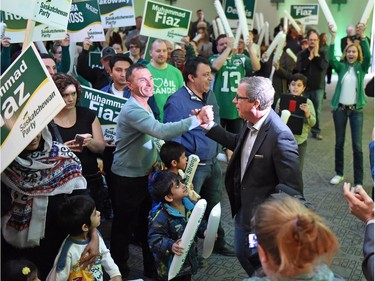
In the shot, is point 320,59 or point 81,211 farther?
point 320,59

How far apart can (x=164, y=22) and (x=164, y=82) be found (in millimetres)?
998

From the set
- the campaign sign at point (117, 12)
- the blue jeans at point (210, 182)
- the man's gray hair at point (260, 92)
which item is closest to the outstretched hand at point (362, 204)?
the man's gray hair at point (260, 92)

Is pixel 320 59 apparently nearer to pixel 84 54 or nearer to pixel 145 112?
pixel 84 54

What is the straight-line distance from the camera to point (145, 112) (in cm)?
319

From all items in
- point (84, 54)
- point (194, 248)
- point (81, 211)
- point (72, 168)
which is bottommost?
point (194, 248)

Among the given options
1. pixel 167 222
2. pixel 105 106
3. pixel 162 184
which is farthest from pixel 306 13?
pixel 167 222

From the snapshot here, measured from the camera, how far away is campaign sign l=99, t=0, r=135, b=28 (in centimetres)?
576

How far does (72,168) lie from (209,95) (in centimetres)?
154

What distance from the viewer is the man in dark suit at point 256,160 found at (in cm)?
268

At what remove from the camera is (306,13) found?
991 centimetres

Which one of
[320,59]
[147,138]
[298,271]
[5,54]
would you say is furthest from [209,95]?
[320,59]

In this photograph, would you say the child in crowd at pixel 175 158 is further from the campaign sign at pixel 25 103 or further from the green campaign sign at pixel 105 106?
the campaign sign at pixel 25 103

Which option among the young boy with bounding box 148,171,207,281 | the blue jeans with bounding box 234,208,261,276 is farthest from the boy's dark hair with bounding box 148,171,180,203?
the blue jeans with bounding box 234,208,261,276

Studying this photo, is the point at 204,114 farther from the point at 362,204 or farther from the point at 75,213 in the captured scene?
the point at 362,204
